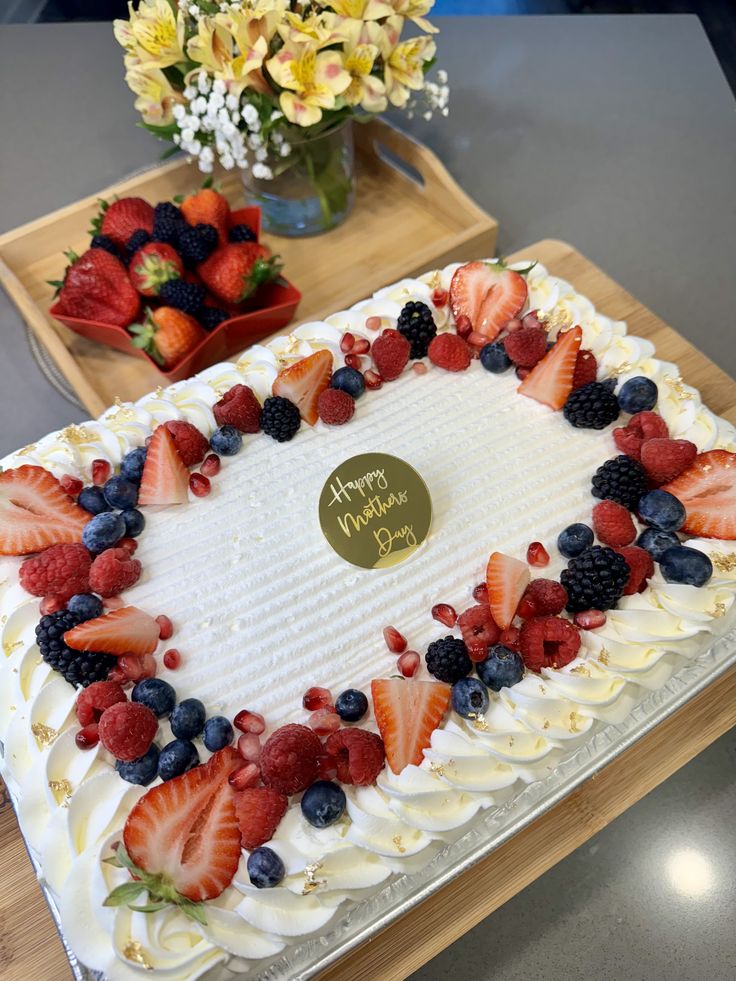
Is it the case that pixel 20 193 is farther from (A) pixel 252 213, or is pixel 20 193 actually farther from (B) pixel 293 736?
(B) pixel 293 736

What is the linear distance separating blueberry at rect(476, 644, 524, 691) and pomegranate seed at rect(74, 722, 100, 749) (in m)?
0.73

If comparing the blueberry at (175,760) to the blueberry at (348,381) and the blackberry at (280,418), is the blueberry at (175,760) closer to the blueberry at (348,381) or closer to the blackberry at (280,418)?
the blackberry at (280,418)

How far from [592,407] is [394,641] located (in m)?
0.71

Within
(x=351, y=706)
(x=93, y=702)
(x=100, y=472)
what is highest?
(x=100, y=472)

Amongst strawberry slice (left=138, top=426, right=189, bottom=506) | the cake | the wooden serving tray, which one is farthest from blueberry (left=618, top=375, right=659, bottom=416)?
strawberry slice (left=138, top=426, right=189, bottom=506)

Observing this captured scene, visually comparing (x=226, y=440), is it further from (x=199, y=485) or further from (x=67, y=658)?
(x=67, y=658)

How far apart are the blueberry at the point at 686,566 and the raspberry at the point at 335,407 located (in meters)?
0.76

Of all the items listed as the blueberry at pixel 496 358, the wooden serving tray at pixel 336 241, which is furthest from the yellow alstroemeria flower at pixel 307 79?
the blueberry at pixel 496 358

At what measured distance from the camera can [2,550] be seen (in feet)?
5.53

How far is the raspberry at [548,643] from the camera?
1583mm

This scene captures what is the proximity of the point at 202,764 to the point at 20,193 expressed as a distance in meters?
2.46

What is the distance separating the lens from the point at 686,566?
5.43ft

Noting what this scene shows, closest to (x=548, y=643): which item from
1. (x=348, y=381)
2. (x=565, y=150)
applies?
(x=348, y=381)

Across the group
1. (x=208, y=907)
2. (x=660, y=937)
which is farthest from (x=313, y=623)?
(x=660, y=937)
